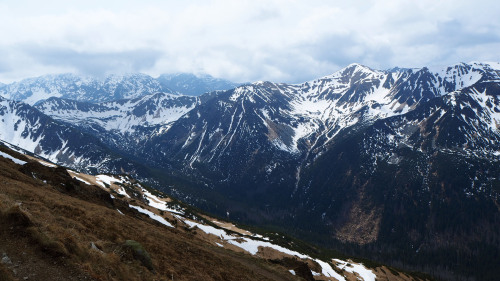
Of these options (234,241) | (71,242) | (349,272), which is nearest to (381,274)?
(349,272)

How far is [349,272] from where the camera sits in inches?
4815

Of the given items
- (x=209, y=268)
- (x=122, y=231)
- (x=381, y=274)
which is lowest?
(x=381, y=274)

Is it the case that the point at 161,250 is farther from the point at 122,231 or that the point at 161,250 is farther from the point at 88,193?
the point at 88,193

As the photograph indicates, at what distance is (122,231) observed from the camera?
36906mm

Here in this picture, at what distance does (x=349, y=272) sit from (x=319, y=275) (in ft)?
130

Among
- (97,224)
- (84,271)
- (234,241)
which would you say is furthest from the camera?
(234,241)

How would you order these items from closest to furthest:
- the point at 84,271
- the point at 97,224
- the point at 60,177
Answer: the point at 84,271 < the point at 97,224 < the point at 60,177

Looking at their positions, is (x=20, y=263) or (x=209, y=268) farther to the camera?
(x=209, y=268)

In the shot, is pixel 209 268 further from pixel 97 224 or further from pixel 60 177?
pixel 60 177

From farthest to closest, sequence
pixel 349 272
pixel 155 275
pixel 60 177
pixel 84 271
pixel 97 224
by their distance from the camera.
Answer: pixel 349 272 → pixel 60 177 → pixel 97 224 → pixel 155 275 → pixel 84 271

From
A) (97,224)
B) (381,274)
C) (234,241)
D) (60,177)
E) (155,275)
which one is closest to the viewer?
(155,275)

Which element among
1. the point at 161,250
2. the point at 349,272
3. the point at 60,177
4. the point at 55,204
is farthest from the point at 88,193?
the point at 349,272

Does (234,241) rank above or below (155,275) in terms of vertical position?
below

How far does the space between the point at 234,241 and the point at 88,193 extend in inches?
2225
